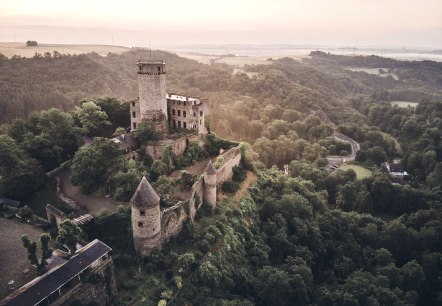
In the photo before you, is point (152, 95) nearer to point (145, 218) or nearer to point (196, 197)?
point (196, 197)

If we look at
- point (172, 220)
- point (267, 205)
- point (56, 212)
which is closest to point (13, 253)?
point (56, 212)

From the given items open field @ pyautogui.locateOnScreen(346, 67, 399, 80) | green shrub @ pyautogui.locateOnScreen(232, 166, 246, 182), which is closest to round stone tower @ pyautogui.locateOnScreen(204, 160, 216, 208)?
green shrub @ pyautogui.locateOnScreen(232, 166, 246, 182)

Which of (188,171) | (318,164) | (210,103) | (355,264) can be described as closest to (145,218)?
(188,171)

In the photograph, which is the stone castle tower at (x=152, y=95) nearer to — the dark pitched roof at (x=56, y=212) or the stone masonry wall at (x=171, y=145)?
the stone masonry wall at (x=171, y=145)

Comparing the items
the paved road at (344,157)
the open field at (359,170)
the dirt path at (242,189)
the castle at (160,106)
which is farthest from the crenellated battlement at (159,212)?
the paved road at (344,157)

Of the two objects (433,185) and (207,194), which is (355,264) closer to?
(207,194)

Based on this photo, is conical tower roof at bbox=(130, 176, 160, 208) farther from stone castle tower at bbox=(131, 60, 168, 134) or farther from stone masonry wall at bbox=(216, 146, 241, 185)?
stone castle tower at bbox=(131, 60, 168, 134)
